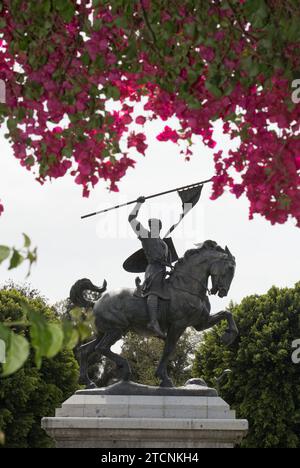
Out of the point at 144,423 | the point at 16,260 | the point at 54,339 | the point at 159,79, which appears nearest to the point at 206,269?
the point at 144,423

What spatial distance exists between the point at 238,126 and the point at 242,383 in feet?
86.7

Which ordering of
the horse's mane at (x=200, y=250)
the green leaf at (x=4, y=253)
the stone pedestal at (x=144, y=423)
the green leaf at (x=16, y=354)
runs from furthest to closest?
the horse's mane at (x=200, y=250)
the stone pedestal at (x=144, y=423)
the green leaf at (x=4, y=253)
the green leaf at (x=16, y=354)

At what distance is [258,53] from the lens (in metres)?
6.74

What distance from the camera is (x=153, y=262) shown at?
51.2 ft

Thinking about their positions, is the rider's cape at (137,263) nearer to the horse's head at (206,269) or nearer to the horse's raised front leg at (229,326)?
the horse's head at (206,269)

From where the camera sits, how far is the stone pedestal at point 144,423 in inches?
540

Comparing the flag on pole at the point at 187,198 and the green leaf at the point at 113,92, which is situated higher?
the flag on pole at the point at 187,198

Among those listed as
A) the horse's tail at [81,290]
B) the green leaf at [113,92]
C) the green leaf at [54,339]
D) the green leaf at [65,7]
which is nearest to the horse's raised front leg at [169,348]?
the horse's tail at [81,290]

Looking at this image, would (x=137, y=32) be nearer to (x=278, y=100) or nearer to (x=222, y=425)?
(x=278, y=100)

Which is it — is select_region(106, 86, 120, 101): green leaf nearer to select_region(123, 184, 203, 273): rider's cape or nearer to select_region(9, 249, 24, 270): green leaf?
select_region(9, 249, 24, 270): green leaf

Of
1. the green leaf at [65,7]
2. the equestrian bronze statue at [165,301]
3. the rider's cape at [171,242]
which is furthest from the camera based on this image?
the rider's cape at [171,242]

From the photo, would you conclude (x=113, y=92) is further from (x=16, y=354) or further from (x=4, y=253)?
(x=16, y=354)

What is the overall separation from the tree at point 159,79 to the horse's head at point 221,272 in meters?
6.55

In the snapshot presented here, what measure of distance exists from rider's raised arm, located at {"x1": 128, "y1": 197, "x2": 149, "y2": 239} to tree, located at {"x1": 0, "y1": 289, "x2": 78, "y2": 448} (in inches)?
523
